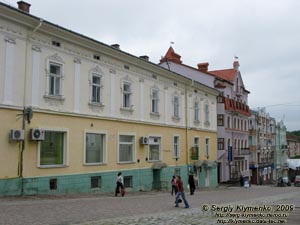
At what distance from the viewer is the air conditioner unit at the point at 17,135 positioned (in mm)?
18953

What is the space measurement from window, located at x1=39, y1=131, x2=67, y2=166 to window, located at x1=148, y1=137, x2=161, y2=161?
372 inches

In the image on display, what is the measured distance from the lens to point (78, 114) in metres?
23.5

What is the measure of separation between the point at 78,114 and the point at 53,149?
2615mm

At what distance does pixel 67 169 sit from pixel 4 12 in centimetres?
875

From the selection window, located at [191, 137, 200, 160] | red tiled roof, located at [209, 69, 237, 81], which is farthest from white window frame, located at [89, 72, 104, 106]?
red tiled roof, located at [209, 69, 237, 81]

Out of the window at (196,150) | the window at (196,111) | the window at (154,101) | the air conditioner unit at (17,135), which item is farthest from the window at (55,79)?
the window at (196,111)

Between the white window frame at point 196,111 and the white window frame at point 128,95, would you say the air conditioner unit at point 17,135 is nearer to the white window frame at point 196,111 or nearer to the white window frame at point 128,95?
the white window frame at point 128,95

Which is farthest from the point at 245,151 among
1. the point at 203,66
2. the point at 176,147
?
the point at 176,147

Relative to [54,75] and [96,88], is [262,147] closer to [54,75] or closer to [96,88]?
[96,88]

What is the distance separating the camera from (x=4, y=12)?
18.9 metres

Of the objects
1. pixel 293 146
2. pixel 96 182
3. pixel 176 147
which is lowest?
pixel 96 182

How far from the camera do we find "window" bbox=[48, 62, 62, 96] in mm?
21938

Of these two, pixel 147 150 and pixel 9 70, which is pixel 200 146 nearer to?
pixel 147 150

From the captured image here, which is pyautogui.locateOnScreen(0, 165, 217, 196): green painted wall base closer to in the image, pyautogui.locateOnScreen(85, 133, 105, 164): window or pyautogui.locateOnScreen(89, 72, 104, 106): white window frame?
pyautogui.locateOnScreen(85, 133, 105, 164): window
